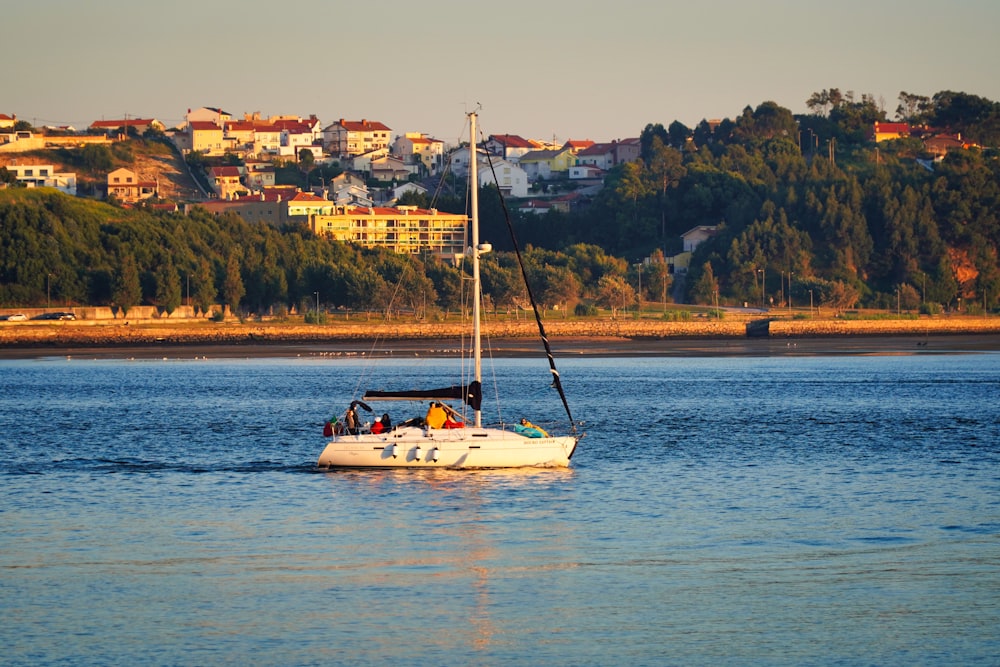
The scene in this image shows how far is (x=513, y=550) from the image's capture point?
21797 mm

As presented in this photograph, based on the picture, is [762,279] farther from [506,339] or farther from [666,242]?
[506,339]

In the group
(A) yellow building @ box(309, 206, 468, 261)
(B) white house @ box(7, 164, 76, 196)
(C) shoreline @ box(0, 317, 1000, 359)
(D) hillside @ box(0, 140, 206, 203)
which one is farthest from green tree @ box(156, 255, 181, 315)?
(B) white house @ box(7, 164, 76, 196)

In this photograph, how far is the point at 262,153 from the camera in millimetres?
198875

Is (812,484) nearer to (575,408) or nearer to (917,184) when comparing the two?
(575,408)

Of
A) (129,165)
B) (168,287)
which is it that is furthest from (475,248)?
(129,165)

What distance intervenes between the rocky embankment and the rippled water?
53.6m

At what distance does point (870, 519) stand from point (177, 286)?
86.0 metres

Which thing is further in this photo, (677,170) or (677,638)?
(677,170)

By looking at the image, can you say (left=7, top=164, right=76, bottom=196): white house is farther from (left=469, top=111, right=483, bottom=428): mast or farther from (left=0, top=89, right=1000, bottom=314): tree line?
(left=469, top=111, right=483, bottom=428): mast

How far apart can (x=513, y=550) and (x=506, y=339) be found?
245 feet

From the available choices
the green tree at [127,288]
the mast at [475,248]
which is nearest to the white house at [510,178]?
the green tree at [127,288]

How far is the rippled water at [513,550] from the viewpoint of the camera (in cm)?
1648

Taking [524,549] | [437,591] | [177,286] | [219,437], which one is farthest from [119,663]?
[177,286]

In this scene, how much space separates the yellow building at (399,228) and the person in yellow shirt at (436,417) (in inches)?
4560
